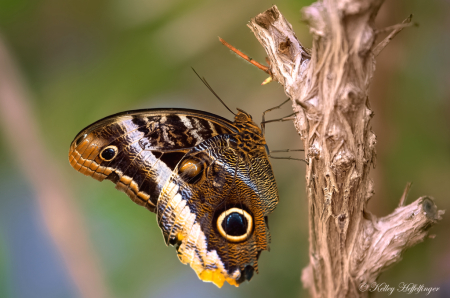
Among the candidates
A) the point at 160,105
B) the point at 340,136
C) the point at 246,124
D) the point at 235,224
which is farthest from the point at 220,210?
the point at 160,105

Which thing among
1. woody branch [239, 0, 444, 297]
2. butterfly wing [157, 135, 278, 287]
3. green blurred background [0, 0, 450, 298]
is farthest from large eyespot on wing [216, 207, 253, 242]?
green blurred background [0, 0, 450, 298]

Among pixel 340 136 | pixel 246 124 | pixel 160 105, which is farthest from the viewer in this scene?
pixel 160 105

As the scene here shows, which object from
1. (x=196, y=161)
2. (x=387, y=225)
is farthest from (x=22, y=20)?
(x=387, y=225)

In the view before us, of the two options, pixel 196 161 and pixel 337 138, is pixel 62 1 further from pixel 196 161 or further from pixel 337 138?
pixel 337 138

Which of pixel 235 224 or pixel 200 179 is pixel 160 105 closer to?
pixel 200 179

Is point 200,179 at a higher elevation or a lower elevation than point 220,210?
higher

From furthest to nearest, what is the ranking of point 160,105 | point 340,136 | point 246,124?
point 160,105 < point 246,124 < point 340,136

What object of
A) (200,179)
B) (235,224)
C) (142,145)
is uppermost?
(142,145)
